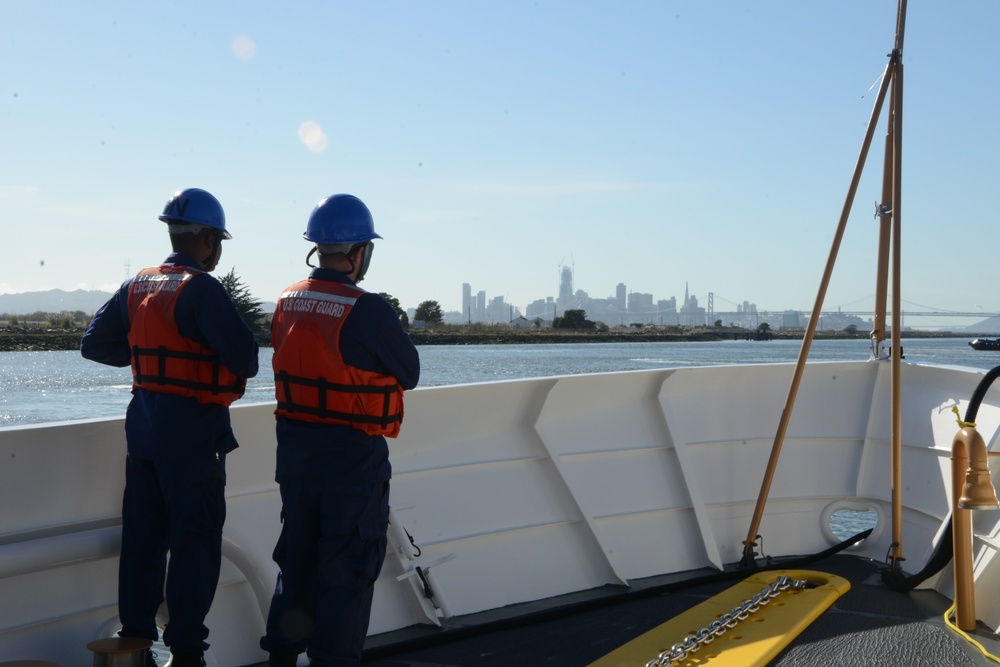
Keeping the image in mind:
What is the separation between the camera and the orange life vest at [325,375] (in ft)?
8.30

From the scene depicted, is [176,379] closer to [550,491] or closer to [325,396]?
[325,396]

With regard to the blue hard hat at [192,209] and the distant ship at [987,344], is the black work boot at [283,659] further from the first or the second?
the distant ship at [987,344]

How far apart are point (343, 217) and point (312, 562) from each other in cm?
101

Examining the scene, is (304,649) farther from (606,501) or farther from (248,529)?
(606,501)

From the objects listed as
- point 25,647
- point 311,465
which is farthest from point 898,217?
point 25,647

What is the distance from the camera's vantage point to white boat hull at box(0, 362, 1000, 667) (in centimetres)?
270

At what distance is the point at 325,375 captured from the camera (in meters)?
2.53

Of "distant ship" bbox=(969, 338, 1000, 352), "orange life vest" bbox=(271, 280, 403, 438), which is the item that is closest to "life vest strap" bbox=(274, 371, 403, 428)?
"orange life vest" bbox=(271, 280, 403, 438)

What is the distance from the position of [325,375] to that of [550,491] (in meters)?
1.73

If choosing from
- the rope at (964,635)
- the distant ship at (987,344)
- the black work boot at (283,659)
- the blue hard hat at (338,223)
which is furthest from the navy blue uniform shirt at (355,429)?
the distant ship at (987,344)

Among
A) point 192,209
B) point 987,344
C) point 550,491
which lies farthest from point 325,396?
point 987,344

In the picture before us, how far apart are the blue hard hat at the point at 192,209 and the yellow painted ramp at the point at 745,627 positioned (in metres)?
1.94

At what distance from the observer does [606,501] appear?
4117 millimetres

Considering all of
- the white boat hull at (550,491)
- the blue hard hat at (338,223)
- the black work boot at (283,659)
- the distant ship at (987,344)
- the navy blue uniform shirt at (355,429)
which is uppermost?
the blue hard hat at (338,223)
